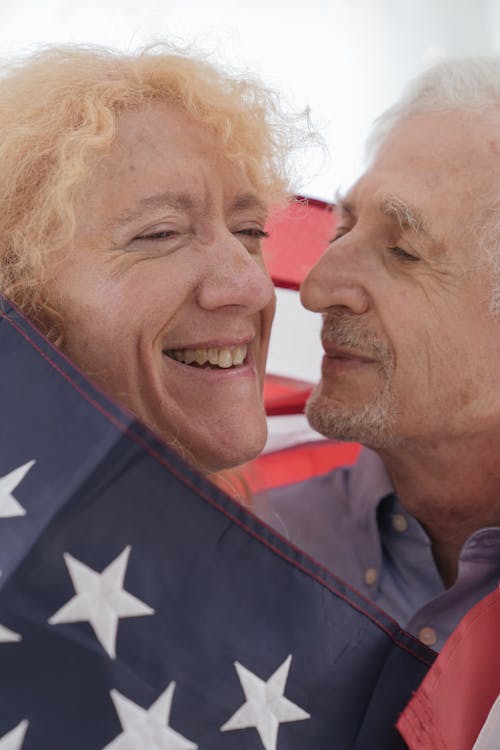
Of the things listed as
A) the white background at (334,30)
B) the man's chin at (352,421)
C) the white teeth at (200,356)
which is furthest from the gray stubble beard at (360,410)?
the white background at (334,30)

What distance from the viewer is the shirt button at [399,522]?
5.93 feet

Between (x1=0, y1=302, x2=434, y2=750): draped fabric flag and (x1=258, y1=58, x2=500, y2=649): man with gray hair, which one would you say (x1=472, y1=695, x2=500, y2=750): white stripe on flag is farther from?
(x1=258, y1=58, x2=500, y2=649): man with gray hair

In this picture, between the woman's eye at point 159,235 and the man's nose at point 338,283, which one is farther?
the man's nose at point 338,283

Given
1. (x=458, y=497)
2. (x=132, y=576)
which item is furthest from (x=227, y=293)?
(x=458, y=497)

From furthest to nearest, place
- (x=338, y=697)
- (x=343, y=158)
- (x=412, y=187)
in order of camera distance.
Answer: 1. (x=343, y=158)
2. (x=412, y=187)
3. (x=338, y=697)

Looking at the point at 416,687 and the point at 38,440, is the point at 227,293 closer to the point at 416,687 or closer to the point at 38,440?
the point at 38,440

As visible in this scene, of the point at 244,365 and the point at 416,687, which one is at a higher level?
the point at 244,365

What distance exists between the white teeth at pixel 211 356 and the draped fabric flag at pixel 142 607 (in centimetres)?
32

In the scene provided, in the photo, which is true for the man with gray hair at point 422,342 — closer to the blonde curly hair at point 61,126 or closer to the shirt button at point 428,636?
the shirt button at point 428,636

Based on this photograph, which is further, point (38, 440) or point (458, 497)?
point (458, 497)

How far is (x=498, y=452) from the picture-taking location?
175 cm

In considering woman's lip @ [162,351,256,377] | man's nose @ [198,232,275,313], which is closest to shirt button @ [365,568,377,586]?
woman's lip @ [162,351,256,377]

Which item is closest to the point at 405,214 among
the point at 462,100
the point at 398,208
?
the point at 398,208

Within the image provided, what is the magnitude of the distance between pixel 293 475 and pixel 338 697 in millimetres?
1310
